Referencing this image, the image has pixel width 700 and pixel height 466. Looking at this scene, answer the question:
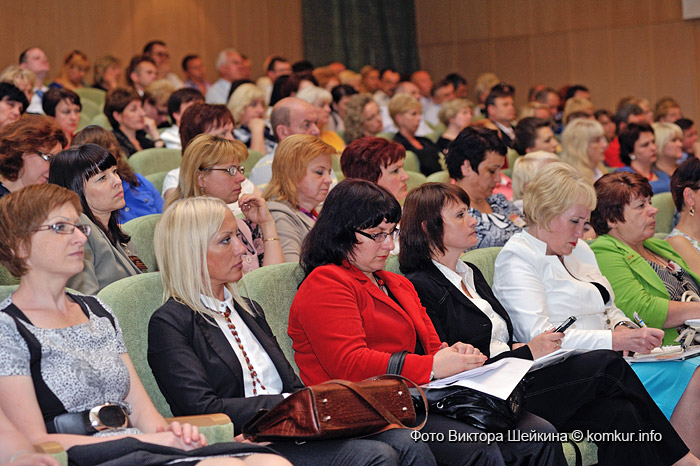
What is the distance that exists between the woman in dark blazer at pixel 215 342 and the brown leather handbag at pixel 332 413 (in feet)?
0.18

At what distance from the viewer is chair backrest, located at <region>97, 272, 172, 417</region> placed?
7.97ft

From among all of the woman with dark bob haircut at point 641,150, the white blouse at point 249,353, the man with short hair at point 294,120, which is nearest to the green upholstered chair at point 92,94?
the man with short hair at point 294,120

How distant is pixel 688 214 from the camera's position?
4164 millimetres

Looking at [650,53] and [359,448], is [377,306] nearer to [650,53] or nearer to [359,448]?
[359,448]

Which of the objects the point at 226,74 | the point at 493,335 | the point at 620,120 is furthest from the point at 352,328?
the point at 226,74

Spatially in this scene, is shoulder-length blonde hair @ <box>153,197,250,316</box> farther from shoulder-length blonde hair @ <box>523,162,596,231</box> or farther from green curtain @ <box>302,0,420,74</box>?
green curtain @ <box>302,0,420,74</box>

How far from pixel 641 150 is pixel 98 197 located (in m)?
4.26

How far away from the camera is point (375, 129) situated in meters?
6.36

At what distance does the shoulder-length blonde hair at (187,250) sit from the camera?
2.42 meters

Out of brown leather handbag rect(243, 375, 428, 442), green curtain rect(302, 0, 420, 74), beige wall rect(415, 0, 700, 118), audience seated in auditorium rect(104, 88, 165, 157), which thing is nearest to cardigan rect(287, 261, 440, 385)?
brown leather handbag rect(243, 375, 428, 442)

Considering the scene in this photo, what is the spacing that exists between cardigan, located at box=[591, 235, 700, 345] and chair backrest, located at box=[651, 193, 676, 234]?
3.69 ft

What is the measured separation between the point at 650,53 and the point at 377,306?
334 inches

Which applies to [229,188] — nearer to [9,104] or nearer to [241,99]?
[9,104]

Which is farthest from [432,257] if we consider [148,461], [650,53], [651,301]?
[650,53]
